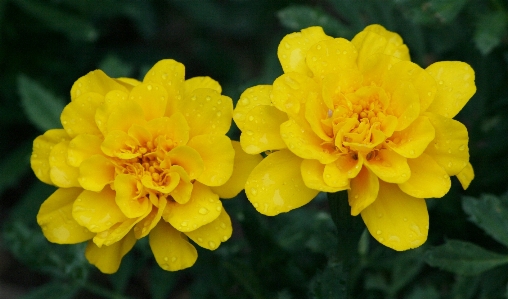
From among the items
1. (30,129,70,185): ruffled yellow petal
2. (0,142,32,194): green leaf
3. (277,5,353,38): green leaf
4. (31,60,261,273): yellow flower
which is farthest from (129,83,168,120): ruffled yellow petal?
(0,142,32,194): green leaf

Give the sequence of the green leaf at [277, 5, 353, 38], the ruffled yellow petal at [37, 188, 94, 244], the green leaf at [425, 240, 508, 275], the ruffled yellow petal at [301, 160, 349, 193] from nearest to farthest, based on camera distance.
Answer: the ruffled yellow petal at [301, 160, 349, 193] < the ruffled yellow petal at [37, 188, 94, 244] < the green leaf at [425, 240, 508, 275] < the green leaf at [277, 5, 353, 38]

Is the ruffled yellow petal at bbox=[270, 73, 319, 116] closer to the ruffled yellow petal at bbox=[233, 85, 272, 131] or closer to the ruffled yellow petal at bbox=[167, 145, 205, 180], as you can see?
the ruffled yellow petal at bbox=[233, 85, 272, 131]

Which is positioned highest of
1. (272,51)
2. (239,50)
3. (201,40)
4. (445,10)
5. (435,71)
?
(435,71)

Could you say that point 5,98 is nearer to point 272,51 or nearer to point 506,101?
point 272,51

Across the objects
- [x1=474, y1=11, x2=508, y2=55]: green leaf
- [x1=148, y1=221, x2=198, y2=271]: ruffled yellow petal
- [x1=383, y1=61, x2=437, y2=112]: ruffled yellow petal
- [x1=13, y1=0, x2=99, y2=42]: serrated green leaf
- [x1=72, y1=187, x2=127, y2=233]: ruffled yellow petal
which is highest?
[x1=383, y1=61, x2=437, y2=112]: ruffled yellow petal

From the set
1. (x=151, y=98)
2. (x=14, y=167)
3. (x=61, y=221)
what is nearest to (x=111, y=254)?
(x=61, y=221)

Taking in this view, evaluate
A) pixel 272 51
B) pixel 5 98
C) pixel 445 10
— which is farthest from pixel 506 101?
pixel 5 98
